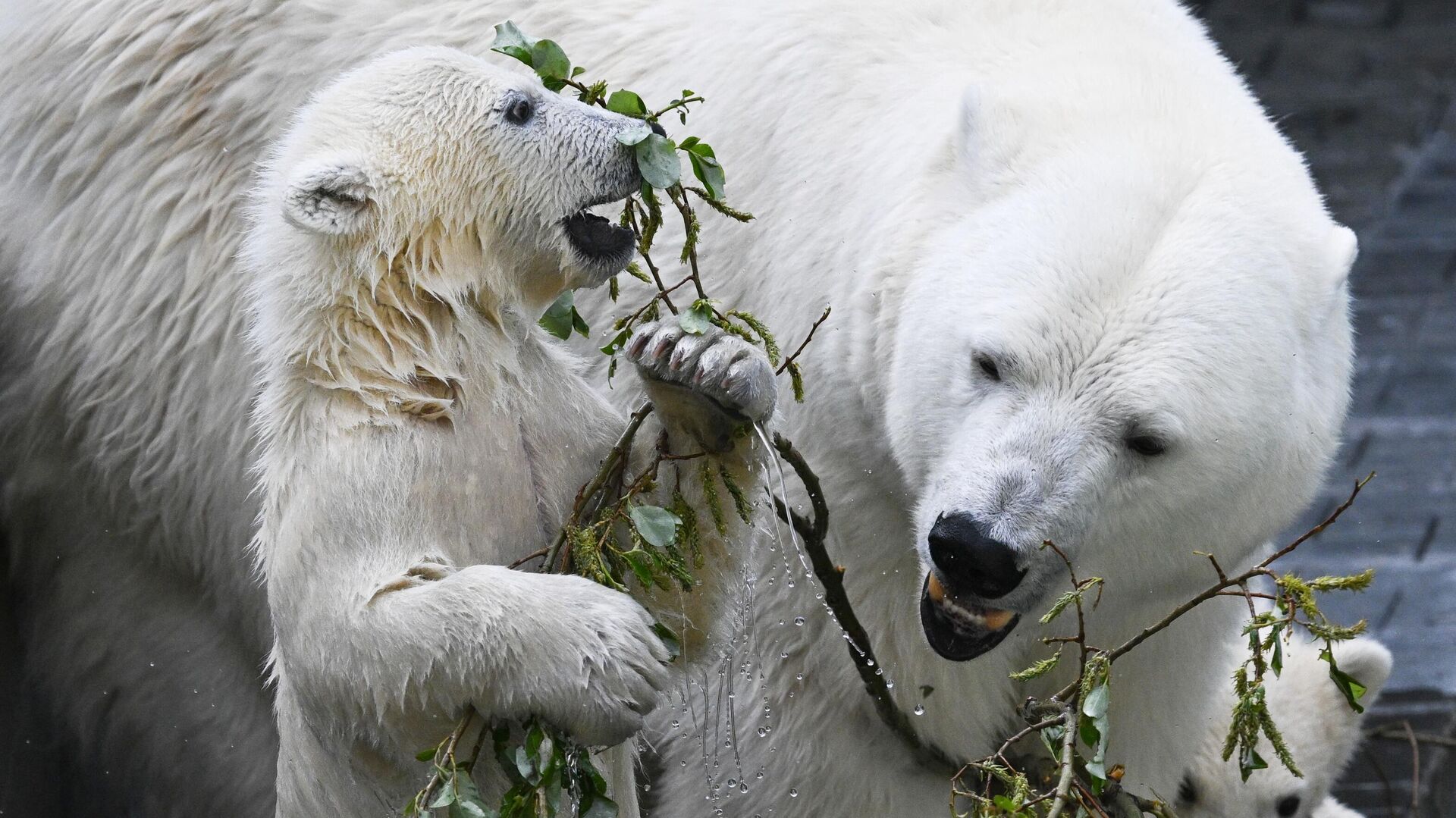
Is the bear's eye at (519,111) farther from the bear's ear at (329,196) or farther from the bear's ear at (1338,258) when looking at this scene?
the bear's ear at (1338,258)

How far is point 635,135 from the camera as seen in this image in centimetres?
278

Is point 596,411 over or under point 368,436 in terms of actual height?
under

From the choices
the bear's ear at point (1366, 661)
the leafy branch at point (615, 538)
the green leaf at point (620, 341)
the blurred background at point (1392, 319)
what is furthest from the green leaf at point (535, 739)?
the blurred background at point (1392, 319)

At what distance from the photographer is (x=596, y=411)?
9.73ft

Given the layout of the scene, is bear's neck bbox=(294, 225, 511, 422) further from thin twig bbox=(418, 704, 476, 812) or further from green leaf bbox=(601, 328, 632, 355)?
thin twig bbox=(418, 704, 476, 812)

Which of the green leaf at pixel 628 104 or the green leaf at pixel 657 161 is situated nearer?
the green leaf at pixel 657 161

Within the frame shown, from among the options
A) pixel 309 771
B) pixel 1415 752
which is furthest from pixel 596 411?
pixel 1415 752

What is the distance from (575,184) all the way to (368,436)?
0.53 m

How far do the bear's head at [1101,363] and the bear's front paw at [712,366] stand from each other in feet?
1.37

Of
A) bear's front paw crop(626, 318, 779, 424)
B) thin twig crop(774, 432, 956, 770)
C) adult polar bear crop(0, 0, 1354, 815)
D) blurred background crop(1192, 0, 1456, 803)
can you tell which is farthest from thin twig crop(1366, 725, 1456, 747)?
bear's front paw crop(626, 318, 779, 424)

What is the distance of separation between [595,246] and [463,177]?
233 millimetres

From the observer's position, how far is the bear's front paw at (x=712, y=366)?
2.54 m

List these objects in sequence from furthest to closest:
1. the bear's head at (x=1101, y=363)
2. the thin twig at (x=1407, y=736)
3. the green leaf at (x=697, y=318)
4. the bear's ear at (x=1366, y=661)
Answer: the thin twig at (x=1407, y=736)
the bear's ear at (x=1366, y=661)
the bear's head at (x=1101, y=363)
the green leaf at (x=697, y=318)

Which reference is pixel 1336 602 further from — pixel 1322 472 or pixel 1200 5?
pixel 1200 5
